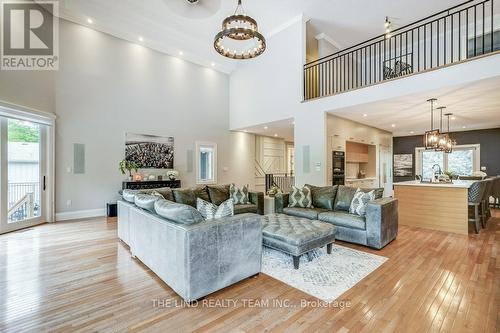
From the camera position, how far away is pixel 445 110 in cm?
569

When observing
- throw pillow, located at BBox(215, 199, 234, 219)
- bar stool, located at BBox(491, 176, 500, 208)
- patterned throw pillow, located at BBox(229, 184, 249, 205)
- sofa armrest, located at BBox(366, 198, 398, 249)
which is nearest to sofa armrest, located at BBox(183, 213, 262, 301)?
throw pillow, located at BBox(215, 199, 234, 219)

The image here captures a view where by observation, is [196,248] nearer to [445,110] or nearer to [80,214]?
[80,214]

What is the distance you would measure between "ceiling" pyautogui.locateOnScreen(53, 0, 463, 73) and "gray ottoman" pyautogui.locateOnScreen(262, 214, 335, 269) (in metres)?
5.58

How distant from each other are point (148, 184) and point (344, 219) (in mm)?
5195

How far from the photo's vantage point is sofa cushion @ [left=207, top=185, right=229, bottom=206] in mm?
4816

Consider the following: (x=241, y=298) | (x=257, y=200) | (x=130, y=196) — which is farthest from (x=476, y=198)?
(x=130, y=196)

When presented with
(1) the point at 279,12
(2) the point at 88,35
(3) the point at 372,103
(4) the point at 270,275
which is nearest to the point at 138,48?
(2) the point at 88,35

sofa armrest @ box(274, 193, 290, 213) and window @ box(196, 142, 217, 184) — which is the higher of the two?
window @ box(196, 142, 217, 184)

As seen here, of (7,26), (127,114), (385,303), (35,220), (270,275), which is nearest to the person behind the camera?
(385,303)

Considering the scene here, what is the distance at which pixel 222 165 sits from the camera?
347 inches

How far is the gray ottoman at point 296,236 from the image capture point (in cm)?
282

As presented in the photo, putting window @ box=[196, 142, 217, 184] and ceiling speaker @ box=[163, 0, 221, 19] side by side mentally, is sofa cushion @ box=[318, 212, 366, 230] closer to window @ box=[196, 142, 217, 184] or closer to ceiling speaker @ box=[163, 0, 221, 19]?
window @ box=[196, 142, 217, 184]

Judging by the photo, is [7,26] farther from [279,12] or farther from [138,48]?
[279,12]

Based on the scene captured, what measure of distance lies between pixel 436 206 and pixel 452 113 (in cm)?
281
